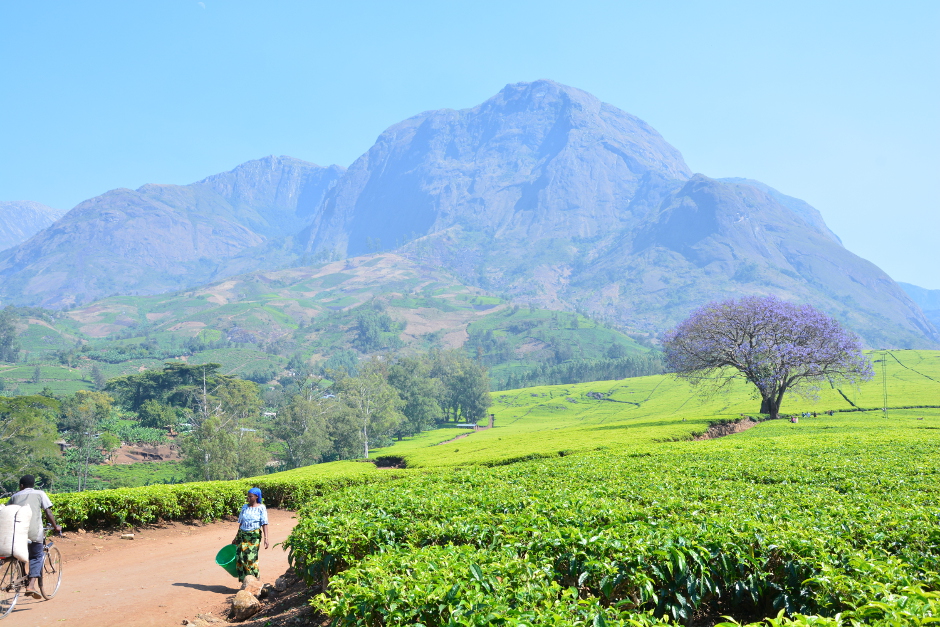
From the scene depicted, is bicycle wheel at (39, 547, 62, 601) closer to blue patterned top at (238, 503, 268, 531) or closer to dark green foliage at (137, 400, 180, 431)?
blue patterned top at (238, 503, 268, 531)

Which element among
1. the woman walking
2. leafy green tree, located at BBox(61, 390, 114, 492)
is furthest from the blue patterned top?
leafy green tree, located at BBox(61, 390, 114, 492)

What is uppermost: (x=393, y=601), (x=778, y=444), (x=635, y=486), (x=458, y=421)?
(x=393, y=601)

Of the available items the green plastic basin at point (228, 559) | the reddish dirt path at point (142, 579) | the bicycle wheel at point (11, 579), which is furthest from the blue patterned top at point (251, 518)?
the bicycle wheel at point (11, 579)

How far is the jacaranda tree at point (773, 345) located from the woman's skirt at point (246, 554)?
4453cm

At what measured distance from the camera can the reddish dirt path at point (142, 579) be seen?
1097cm

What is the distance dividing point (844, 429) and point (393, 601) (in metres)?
40.2

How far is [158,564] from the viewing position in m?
15.4

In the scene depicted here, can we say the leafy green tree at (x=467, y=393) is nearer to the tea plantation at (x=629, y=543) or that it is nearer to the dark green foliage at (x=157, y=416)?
the dark green foliage at (x=157, y=416)

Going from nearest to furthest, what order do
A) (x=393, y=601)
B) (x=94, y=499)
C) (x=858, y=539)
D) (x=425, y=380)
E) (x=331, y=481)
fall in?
(x=393, y=601)
(x=858, y=539)
(x=94, y=499)
(x=331, y=481)
(x=425, y=380)

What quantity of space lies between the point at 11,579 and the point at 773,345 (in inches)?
1986

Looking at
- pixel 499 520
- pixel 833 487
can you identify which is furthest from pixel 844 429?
pixel 499 520

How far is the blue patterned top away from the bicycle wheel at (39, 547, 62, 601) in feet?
12.6

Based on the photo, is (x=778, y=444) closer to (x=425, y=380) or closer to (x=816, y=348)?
(x=816, y=348)

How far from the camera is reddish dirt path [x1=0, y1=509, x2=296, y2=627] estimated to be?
11.0 m
